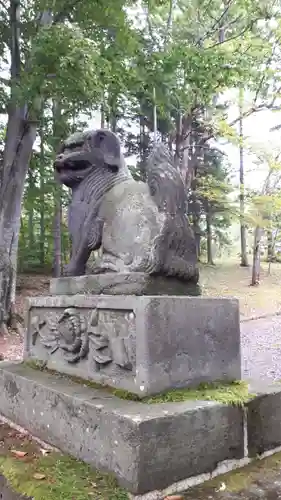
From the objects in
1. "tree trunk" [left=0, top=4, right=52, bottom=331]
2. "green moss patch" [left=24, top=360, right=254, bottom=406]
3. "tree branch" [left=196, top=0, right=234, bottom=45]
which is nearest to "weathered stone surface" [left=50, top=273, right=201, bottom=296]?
"green moss patch" [left=24, top=360, right=254, bottom=406]

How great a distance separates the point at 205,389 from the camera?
240cm

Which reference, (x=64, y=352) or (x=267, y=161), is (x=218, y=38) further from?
(x=64, y=352)

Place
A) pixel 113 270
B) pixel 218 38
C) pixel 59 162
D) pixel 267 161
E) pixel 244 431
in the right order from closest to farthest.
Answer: pixel 244 431 < pixel 113 270 < pixel 59 162 < pixel 218 38 < pixel 267 161

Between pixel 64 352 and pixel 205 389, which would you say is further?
pixel 64 352

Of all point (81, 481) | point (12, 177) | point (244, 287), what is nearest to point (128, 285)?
point (81, 481)

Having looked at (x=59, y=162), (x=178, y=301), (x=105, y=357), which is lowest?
(x=105, y=357)

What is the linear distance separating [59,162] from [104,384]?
1.60 meters

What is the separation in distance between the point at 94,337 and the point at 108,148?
1.34 meters

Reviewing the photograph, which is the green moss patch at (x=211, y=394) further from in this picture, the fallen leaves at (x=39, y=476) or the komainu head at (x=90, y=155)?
the komainu head at (x=90, y=155)

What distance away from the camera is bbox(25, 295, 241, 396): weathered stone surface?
7.30 ft

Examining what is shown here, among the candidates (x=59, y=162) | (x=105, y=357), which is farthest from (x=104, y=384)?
(x=59, y=162)

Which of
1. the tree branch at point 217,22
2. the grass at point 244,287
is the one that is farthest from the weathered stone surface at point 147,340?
the tree branch at point 217,22

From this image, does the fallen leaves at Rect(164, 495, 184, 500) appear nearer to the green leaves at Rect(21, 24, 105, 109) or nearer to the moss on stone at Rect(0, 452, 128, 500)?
the moss on stone at Rect(0, 452, 128, 500)

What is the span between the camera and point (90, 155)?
3033mm
